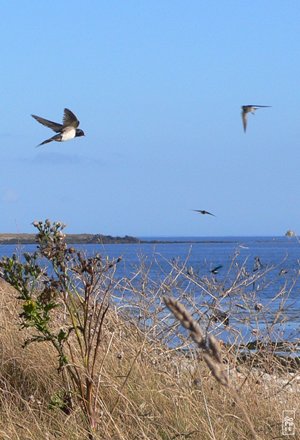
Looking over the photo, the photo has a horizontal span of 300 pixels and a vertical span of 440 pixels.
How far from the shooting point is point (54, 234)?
4.90 m

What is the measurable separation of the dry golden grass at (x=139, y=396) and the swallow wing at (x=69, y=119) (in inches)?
58.0

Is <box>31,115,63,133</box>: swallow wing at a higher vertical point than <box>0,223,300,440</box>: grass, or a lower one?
higher

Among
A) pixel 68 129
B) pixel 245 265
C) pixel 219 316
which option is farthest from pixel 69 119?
pixel 245 265

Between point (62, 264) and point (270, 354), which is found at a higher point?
point (62, 264)

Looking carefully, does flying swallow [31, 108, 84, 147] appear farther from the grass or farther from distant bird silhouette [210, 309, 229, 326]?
distant bird silhouette [210, 309, 229, 326]

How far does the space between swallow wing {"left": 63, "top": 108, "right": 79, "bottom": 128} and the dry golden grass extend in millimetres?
1473

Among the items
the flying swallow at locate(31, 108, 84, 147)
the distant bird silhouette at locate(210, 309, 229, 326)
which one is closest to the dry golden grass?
the distant bird silhouette at locate(210, 309, 229, 326)

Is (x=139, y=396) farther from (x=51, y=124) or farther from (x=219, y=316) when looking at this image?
(x=51, y=124)

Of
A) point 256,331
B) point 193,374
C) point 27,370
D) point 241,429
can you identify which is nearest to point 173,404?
point 241,429

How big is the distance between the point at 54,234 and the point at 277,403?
165 centimetres

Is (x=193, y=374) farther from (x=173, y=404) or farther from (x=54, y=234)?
(x=54, y=234)

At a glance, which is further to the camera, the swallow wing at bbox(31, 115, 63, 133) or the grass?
the swallow wing at bbox(31, 115, 63, 133)

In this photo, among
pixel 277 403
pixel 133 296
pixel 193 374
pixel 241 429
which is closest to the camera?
pixel 241 429

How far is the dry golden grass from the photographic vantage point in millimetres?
4582
